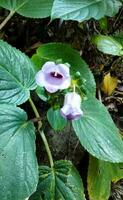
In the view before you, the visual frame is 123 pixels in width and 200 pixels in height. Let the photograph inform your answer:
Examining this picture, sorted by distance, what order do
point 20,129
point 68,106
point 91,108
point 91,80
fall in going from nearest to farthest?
1. point 68,106
2. point 20,129
3. point 91,108
4. point 91,80

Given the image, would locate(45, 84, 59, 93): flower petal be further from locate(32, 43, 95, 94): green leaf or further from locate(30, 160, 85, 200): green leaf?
locate(32, 43, 95, 94): green leaf

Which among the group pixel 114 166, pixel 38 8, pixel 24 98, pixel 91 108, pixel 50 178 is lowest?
pixel 114 166

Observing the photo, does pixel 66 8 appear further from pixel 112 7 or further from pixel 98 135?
pixel 98 135

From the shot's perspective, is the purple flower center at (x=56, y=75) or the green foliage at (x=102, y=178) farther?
the green foliage at (x=102, y=178)

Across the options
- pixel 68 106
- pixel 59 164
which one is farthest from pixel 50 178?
pixel 68 106

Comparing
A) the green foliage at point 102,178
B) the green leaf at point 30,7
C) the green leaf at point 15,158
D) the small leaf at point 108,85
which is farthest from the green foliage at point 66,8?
the green foliage at point 102,178

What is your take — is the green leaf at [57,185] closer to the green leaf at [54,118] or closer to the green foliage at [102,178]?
the green leaf at [54,118]

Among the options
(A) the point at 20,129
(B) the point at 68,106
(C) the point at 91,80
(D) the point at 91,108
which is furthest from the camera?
(C) the point at 91,80

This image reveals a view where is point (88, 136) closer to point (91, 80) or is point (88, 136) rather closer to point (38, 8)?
point (91, 80)
